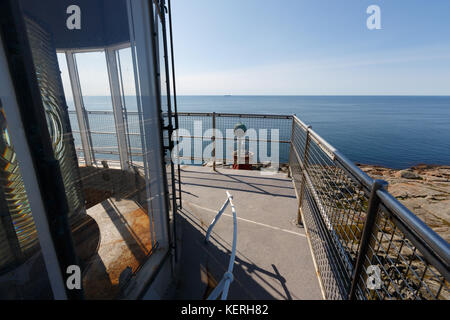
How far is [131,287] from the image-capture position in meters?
2.34

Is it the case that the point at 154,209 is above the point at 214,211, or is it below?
above

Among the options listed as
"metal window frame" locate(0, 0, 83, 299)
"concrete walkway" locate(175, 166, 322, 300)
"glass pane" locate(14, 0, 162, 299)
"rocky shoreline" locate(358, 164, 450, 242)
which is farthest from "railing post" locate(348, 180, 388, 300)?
"rocky shoreline" locate(358, 164, 450, 242)

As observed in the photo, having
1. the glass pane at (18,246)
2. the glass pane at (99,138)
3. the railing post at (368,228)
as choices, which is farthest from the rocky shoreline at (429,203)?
the glass pane at (18,246)

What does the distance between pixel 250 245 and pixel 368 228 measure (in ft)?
8.42

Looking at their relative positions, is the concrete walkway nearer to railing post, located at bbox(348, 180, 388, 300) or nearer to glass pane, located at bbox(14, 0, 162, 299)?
glass pane, located at bbox(14, 0, 162, 299)

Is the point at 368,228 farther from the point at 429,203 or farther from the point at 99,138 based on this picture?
the point at 429,203

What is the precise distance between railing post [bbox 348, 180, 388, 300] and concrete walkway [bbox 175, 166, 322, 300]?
149cm

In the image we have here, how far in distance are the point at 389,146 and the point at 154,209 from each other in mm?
44162

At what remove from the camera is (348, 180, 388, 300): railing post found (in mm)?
1340

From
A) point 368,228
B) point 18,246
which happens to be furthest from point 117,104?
point 368,228

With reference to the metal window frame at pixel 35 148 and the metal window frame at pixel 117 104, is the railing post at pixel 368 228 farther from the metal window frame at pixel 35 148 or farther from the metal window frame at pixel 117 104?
the metal window frame at pixel 117 104

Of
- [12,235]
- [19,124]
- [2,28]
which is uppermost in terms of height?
[2,28]

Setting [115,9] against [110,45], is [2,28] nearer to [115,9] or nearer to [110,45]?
[115,9]
